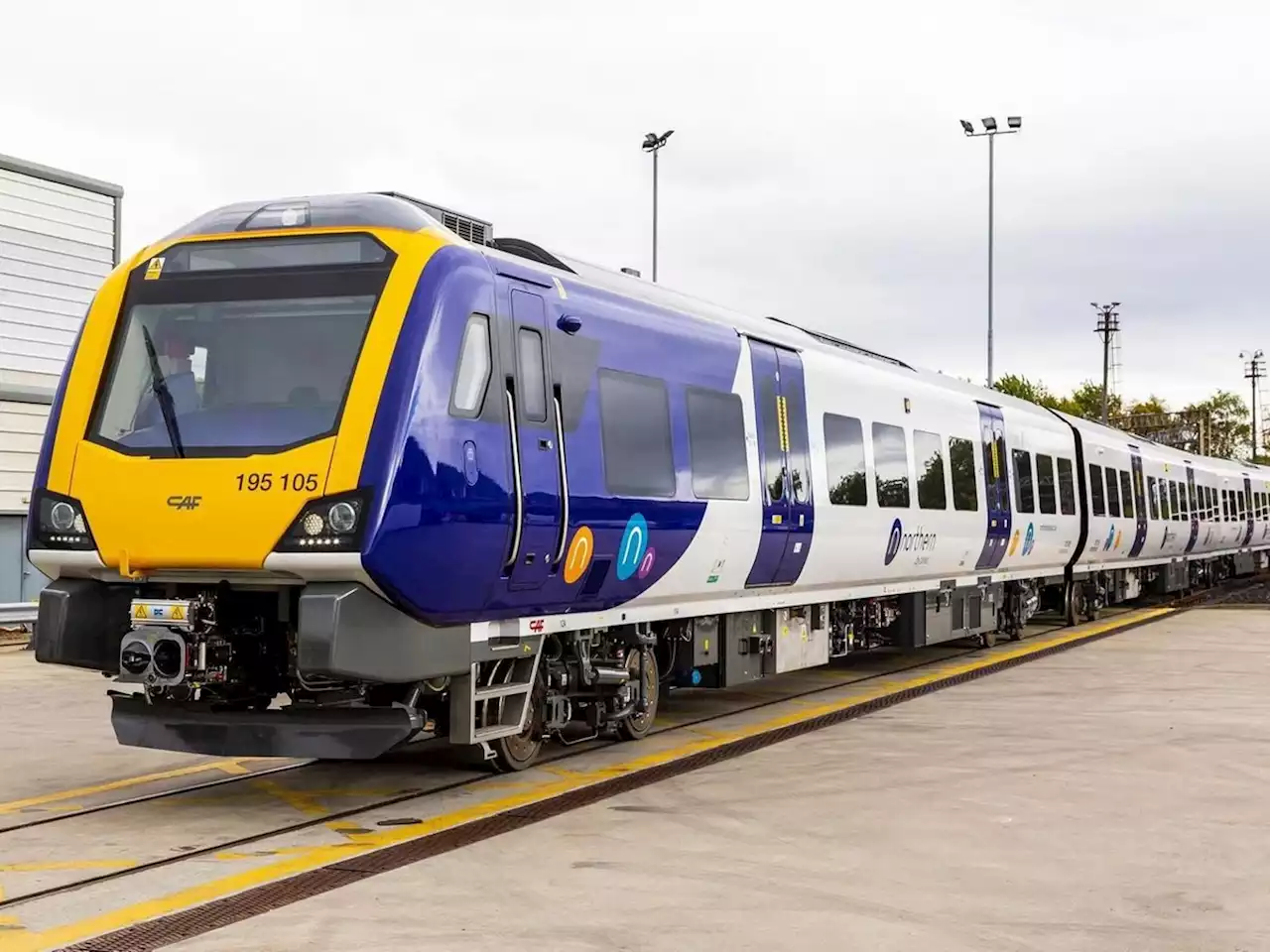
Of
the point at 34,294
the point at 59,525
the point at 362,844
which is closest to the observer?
the point at 362,844

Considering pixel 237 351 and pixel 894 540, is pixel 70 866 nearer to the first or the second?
pixel 237 351

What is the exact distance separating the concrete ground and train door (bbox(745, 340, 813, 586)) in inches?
61.6

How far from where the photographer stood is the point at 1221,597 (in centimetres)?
3384

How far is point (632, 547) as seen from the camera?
32.9 feet

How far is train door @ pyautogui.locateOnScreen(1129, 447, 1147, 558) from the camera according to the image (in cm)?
2719

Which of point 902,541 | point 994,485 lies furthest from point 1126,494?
point 902,541

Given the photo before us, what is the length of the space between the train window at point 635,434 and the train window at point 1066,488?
12531 millimetres

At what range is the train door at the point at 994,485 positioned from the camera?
18.3 meters

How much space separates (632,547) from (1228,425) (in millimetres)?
115098

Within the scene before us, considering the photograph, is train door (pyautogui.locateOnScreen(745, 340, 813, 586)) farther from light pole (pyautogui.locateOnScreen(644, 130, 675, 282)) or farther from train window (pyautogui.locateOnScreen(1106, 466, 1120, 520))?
light pole (pyautogui.locateOnScreen(644, 130, 675, 282))

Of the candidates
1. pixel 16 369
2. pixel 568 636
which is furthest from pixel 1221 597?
pixel 568 636

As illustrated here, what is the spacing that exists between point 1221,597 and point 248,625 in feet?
97.9

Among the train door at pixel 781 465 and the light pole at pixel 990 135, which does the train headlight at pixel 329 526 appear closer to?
the train door at pixel 781 465

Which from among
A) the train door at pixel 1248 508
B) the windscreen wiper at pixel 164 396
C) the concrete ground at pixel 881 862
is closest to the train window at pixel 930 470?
the concrete ground at pixel 881 862
